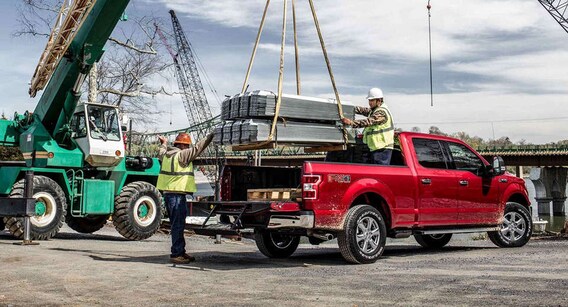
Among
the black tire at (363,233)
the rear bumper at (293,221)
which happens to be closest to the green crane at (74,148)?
the rear bumper at (293,221)

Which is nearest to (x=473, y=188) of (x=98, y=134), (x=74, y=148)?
(x=98, y=134)

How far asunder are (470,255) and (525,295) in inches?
178

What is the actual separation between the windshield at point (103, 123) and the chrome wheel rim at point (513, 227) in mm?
8817

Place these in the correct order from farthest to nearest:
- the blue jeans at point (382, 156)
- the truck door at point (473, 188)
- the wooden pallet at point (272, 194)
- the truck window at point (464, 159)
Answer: the truck window at point (464, 159), the truck door at point (473, 188), the blue jeans at point (382, 156), the wooden pallet at point (272, 194)

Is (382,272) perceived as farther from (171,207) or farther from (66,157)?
(66,157)

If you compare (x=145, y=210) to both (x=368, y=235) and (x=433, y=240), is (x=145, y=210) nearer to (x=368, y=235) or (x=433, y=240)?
(x=433, y=240)

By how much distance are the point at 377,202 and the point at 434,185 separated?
1165 mm

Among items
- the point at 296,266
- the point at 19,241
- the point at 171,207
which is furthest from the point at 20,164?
the point at 296,266

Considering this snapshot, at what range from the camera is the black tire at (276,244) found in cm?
1137

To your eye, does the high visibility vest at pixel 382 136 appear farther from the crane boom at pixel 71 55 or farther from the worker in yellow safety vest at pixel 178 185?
the crane boom at pixel 71 55

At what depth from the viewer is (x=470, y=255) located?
448 inches

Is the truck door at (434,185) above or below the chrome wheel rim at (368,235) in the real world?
above

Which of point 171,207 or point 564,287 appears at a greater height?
point 171,207

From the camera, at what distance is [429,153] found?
37.0 feet
